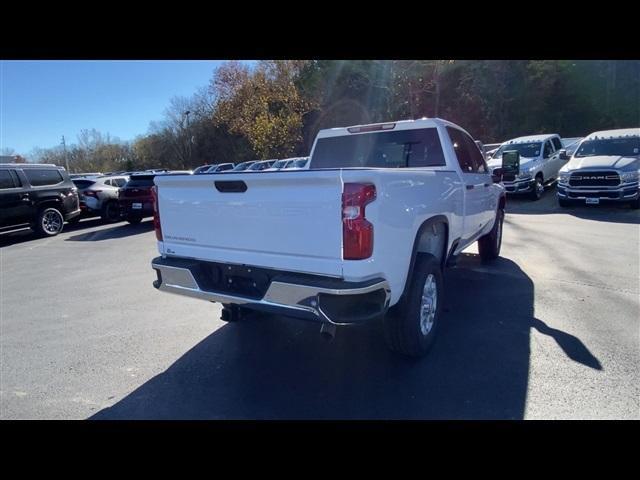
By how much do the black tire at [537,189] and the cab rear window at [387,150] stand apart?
10487 mm

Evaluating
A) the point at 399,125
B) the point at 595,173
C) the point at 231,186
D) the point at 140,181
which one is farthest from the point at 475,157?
the point at 140,181

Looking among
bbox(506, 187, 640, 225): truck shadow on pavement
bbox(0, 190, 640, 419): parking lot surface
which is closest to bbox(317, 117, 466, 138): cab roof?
bbox(0, 190, 640, 419): parking lot surface

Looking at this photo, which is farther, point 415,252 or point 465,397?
point 415,252

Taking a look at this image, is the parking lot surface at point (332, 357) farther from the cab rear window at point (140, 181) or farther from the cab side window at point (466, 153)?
the cab rear window at point (140, 181)

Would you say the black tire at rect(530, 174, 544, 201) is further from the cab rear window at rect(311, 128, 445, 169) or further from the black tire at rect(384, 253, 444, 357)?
the black tire at rect(384, 253, 444, 357)

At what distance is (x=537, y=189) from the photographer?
13.2 m

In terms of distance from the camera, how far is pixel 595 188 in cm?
1067

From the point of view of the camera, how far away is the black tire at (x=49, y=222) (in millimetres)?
11414

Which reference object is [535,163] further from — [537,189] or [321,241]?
[321,241]

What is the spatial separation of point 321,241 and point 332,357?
142cm
